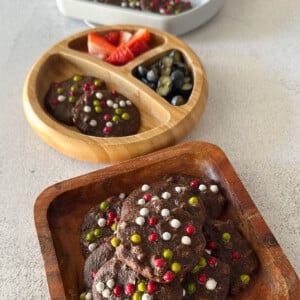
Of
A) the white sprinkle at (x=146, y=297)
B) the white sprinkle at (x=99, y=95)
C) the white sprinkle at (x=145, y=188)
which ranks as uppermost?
the white sprinkle at (x=99, y=95)

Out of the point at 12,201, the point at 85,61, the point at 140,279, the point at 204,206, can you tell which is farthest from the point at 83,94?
the point at 140,279

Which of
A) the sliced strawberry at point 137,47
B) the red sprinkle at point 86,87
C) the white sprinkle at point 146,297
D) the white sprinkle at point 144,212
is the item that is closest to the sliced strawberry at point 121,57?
the sliced strawberry at point 137,47

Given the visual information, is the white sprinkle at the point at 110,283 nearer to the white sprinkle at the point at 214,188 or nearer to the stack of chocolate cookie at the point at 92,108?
the white sprinkle at the point at 214,188

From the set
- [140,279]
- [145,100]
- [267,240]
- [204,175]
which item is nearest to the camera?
[140,279]

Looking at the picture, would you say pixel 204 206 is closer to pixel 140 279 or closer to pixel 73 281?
pixel 140 279

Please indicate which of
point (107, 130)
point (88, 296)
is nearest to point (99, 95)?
point (107, 130)

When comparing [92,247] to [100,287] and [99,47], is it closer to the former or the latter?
[100,287]
